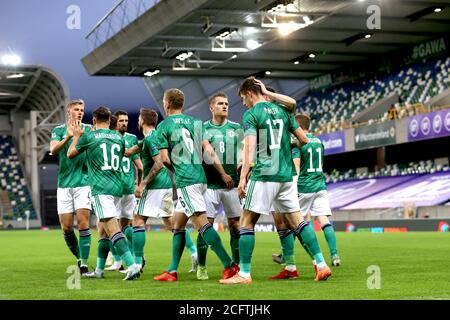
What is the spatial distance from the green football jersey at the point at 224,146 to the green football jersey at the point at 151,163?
749 millimetres

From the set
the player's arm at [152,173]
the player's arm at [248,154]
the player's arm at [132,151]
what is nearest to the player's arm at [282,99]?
the player's arm at [248,154]

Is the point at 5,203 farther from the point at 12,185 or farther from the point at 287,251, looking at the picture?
the point at 287,251

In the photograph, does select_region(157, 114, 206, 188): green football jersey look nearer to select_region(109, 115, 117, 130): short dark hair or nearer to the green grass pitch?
the green grass pitch

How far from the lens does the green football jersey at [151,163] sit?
35.0 feet

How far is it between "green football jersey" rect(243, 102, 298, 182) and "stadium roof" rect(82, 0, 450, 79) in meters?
26.9

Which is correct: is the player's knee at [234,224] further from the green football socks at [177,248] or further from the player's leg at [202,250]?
the green football socks at [177,248]

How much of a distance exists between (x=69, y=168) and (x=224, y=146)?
237cm

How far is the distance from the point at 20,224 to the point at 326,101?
26664mm

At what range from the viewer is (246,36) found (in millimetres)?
43938

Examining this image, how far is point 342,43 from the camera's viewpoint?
45.6 metres

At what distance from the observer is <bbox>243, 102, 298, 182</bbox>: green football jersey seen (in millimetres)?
9023

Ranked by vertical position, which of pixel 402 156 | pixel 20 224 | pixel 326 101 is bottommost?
pixel 20 224

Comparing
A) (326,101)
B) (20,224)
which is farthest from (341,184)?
(20,224)

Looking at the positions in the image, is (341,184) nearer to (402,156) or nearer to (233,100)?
(402,156)
